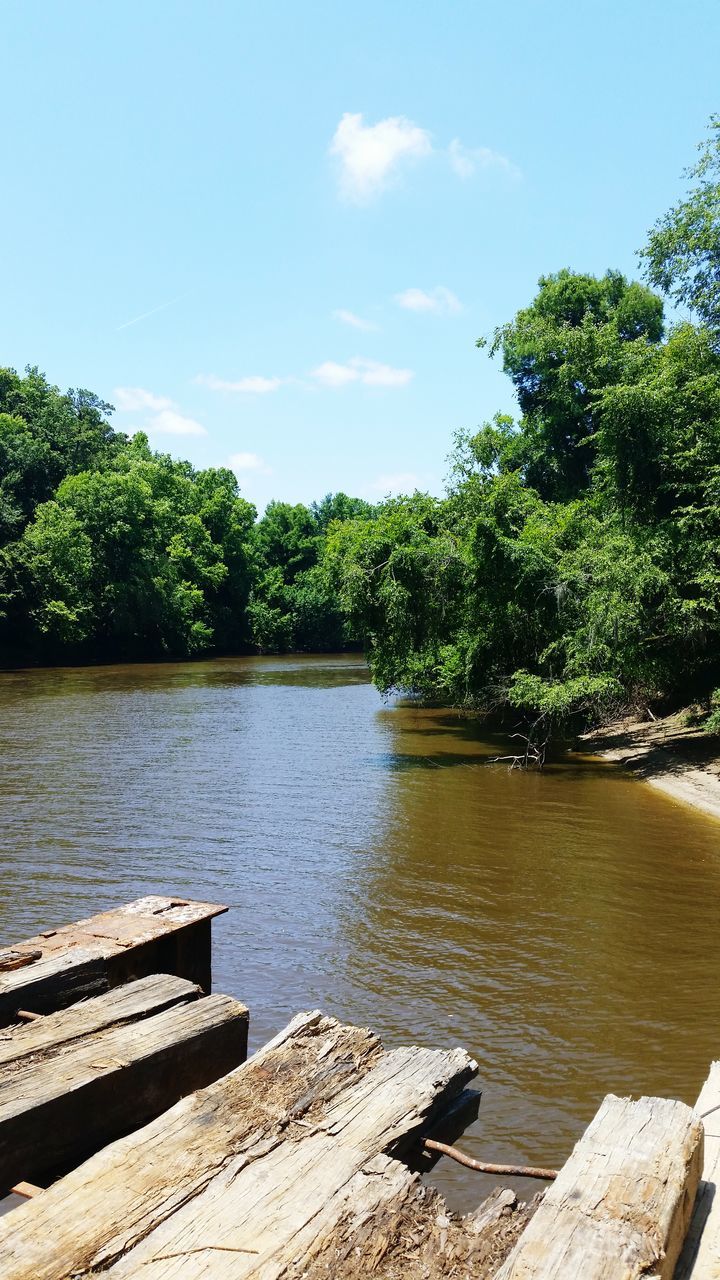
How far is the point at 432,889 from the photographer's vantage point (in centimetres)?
1159

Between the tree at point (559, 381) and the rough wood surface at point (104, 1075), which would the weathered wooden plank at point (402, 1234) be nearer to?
Answer: the rough wood surface at point (104, 1075)

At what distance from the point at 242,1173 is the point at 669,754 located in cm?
2021

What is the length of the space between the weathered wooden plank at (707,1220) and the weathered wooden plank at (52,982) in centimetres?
259

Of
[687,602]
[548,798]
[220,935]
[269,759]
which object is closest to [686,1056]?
[220,935]

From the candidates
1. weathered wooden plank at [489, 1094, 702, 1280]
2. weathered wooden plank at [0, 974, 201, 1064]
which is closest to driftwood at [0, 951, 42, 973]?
weathered wooden plank at [0, 974, 201, 1064]

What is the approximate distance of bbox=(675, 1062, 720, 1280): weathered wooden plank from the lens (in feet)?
7.77

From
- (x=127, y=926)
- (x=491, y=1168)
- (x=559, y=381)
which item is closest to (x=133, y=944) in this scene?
(x=127, y=926)

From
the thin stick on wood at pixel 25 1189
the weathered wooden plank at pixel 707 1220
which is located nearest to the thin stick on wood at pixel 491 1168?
the weathered wooden plank at pixel 707 1220

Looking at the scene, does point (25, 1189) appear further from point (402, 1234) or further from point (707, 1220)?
point (707, 1220)

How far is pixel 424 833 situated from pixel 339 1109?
11910 mm

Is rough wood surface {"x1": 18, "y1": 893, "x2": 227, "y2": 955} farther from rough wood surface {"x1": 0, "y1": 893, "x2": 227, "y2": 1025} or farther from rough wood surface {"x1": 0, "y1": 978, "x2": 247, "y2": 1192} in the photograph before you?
rough wood surface {"x1": 0, "y1": 978, "x2": 247, "y2": 1192}

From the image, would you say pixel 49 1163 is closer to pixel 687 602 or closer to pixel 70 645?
pixel 687 602

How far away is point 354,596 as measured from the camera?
75.5ft

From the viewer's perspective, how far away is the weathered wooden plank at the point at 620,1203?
2.11 metres
